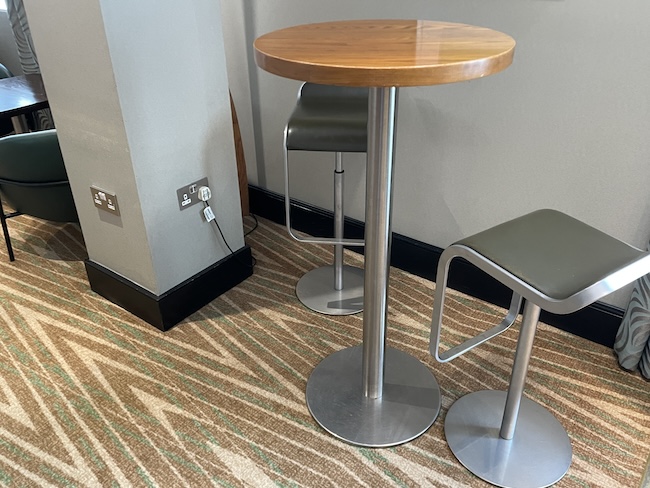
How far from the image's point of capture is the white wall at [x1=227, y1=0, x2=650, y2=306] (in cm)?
169

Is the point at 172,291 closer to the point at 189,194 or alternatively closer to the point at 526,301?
the point at 189,194

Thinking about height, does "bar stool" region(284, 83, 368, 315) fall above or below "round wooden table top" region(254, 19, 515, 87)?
below

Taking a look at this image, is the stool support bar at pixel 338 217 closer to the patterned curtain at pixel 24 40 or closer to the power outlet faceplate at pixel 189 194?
the power outlet faceplate at pixel 189 194

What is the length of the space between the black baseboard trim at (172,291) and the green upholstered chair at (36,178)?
1.12 ft

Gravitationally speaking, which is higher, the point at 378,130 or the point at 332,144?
the point at 378,130

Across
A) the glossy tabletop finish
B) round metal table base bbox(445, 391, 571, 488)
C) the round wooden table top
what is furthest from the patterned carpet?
the round wooden table top

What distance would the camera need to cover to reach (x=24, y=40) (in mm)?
3223

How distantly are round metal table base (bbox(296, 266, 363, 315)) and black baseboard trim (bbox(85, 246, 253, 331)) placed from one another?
28 cm

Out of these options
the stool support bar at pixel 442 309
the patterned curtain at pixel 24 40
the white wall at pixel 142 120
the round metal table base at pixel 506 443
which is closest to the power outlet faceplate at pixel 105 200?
the white wall at pixel 142 120

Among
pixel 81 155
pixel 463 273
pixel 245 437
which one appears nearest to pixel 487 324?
pixel 463 273

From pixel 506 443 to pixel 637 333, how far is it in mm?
586

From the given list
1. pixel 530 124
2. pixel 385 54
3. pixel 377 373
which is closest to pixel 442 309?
pixel 377 373

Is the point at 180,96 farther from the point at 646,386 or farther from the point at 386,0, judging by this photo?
the point at 646,386

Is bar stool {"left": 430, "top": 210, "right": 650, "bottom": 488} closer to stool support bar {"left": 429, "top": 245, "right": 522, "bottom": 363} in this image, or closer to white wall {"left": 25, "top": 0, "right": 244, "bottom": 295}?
stool support bar {"left": 429, "top": 245, "right": 522, "bottom": 363}
